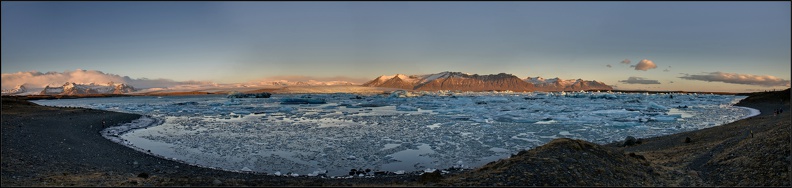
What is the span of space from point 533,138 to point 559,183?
11.2 m

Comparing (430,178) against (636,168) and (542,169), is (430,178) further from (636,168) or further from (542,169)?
(636,168)

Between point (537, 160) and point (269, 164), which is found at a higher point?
point (537, 160)

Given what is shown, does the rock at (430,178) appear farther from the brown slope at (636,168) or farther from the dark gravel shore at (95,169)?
the dark gravel shore at (95,169)

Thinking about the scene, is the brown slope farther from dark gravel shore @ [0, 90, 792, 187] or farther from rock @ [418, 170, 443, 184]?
rock @ [418, 170, 443, 184]

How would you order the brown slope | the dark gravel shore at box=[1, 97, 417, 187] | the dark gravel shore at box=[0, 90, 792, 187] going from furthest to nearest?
the brown slope < the dark gravel shore at box=[0, 90, 792, 187] < the dark gravel shore at box=[1, 97, 417, 187]

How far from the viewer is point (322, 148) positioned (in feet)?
49.9

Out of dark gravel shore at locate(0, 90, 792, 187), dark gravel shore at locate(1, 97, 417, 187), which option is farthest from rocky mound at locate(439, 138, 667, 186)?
dark gravel shore at locate(1, 97, 417, 187)

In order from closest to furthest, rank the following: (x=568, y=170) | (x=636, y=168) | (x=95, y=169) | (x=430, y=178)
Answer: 1. (x=430, y=178)
2. (x=568, y=170)
3. (x=636, y=168)
4. (x=95, y=169)

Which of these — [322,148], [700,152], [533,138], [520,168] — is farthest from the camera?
[533,138]

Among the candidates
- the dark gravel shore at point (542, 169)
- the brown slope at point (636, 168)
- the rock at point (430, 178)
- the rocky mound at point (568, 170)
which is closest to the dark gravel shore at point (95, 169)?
the dark gravel shore at point (542, 169)

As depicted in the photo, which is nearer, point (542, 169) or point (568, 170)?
point (542, 169)

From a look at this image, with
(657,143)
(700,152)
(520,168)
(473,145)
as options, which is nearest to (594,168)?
(520,168)

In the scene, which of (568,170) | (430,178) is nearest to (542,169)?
(568,170)

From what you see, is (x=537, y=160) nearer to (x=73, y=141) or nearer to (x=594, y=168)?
(x=594, y=168)
